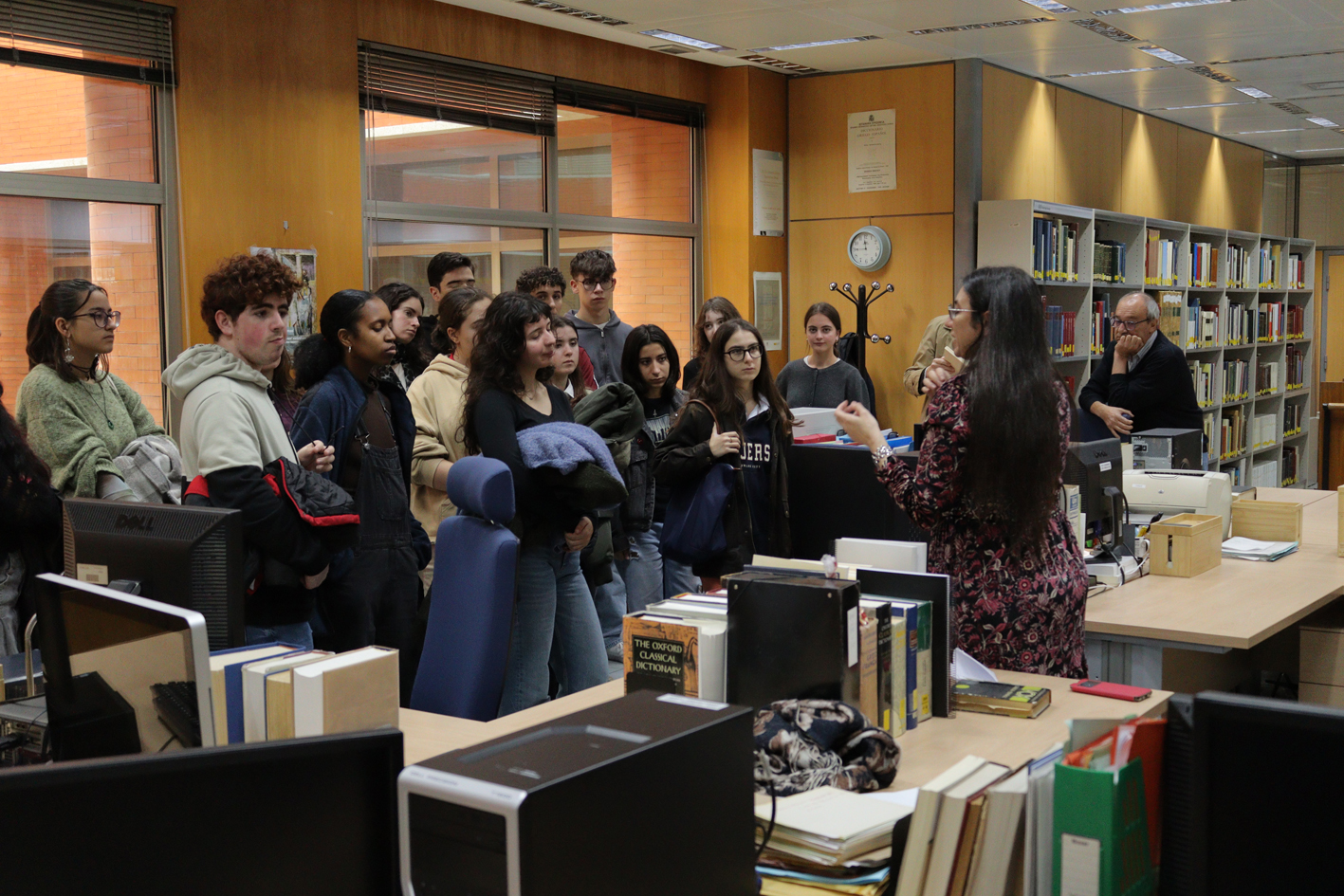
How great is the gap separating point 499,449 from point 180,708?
1.80 m

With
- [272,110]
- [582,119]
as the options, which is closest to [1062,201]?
[582,119]

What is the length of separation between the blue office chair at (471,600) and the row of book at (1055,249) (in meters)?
5.39

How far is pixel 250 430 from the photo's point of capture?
2789 mm

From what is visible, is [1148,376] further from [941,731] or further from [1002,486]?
[941,731]

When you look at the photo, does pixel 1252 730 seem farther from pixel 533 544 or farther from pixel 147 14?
pixel 147 14

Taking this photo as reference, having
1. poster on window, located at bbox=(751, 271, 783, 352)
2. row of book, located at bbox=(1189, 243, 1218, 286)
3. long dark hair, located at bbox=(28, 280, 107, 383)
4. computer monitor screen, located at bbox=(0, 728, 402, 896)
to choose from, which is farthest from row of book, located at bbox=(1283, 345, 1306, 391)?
computer monitor screen, located at bbox=(0, 728, 402, 896)

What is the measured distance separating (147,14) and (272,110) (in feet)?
2.01

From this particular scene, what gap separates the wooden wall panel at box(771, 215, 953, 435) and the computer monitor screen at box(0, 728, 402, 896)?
6581mm

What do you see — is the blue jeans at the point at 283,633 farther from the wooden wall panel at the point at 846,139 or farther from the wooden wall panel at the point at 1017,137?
the wooden wall panel at the point at 1017,137

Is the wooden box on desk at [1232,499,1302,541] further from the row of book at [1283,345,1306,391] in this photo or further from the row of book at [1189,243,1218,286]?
the row of book at [1283,345,1306,391]

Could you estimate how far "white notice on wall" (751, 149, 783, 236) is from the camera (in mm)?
7859

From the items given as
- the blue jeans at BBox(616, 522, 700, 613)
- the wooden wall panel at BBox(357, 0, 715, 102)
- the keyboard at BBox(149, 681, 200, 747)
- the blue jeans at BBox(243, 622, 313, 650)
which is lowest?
the blue jeans at BBox(616, 522, 700, 613)

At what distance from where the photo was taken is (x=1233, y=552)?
4.17m

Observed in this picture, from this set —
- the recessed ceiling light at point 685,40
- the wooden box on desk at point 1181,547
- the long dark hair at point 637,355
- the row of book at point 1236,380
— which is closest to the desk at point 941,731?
the wooden box on desk at point 1181,547
